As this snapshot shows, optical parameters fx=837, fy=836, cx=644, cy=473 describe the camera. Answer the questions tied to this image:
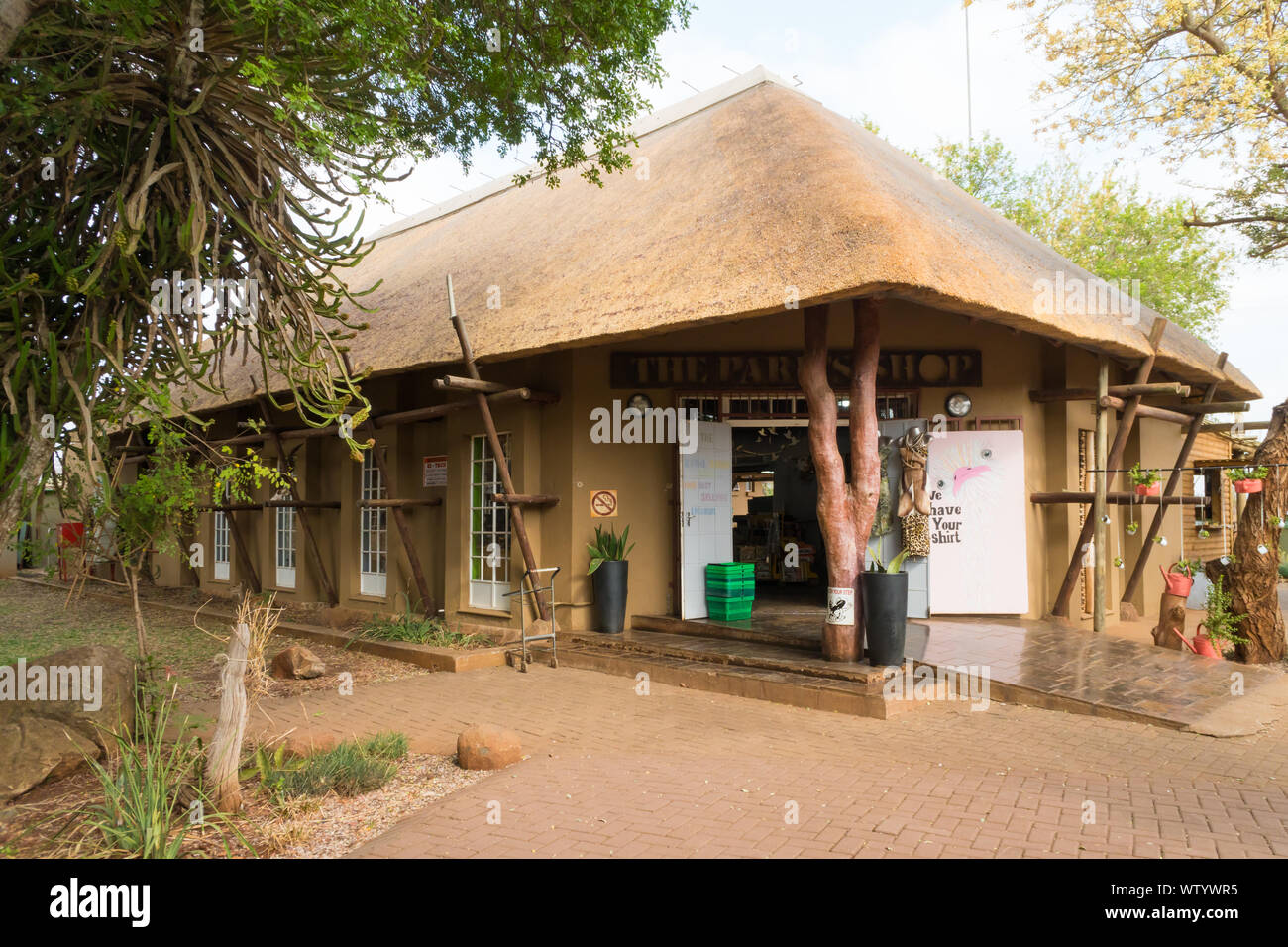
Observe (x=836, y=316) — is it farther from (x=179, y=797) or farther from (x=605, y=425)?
(x=179, y=797)

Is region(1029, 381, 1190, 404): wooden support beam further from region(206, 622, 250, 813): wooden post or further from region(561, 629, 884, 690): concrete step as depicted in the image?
region(206, 622, 250, 813): wooden post

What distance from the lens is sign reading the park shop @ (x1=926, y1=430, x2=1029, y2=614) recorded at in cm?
941

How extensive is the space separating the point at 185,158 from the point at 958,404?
25.7 feet

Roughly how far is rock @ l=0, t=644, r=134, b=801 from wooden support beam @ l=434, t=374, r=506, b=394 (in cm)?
393

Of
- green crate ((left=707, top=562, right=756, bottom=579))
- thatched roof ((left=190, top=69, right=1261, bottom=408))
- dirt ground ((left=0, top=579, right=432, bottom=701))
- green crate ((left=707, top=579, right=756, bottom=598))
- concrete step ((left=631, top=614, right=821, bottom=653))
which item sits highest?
thatched roof ((left=190, top=69, right=1261, bottom=408))

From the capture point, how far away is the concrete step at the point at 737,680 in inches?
252

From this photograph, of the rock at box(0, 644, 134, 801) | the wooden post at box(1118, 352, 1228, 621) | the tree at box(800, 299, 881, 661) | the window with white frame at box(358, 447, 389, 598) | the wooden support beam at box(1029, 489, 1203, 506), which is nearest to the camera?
the rock at box(0, 644, 134, 801)

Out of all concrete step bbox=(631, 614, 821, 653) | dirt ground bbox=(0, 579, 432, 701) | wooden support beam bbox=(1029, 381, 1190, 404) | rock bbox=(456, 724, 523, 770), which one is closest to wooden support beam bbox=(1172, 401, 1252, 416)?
wooden support beam bbox=(1029, 381, 1190, 404)

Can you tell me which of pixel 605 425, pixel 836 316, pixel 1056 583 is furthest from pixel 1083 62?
pixel 605 425

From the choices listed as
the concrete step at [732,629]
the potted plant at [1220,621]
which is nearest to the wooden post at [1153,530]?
the potted plant at [1220,621]

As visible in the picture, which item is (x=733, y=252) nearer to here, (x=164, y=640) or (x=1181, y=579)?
(x=1181, y=579)

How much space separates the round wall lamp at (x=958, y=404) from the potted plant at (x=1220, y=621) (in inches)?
119

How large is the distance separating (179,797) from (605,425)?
5.90 metres

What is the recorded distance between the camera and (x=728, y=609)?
9117 millimetres
